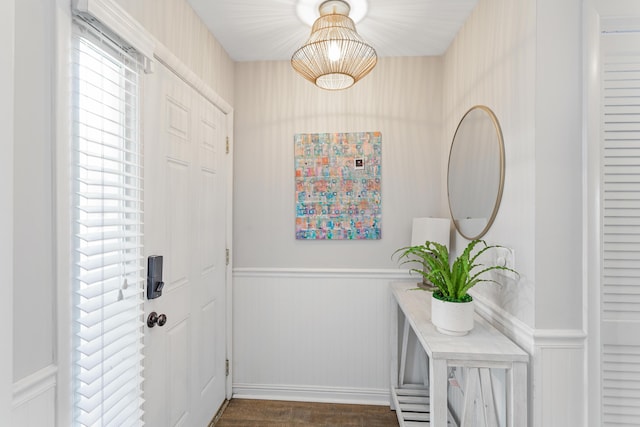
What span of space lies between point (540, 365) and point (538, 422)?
0.72 feet

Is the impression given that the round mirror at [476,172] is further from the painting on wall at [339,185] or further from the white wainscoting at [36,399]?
the white wainscoting at [36,399]

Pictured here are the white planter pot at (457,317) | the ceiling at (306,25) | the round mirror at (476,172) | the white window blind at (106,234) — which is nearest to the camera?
the white window blind at (106,234)

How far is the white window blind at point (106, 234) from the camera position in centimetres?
99

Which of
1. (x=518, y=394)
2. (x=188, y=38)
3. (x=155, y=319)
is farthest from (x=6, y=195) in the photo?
(x=518, y=394)

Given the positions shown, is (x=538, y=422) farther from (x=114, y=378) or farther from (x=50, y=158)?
(x=50, y=158)

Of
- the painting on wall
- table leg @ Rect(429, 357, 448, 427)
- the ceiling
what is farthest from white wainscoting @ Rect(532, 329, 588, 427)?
the ceiling

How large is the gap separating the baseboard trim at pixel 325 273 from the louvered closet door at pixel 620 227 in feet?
3.86

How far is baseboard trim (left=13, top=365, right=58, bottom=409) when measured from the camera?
0.78 metres

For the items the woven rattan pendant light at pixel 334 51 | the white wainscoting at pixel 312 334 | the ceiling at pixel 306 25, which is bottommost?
the white wainscoting at pixel 312 334

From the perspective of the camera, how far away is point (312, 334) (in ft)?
7.66

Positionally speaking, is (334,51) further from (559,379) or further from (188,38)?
(559,379)

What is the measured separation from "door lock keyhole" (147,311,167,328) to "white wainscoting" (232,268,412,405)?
911mm

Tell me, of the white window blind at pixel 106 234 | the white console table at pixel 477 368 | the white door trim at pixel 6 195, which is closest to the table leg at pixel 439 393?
the white console table at pixel 477 368

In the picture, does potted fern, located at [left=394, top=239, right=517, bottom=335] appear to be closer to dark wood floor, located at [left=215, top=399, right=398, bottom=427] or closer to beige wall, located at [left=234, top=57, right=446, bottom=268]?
beige wall, located at [left=234, top=57, right=446, bottom=268]
